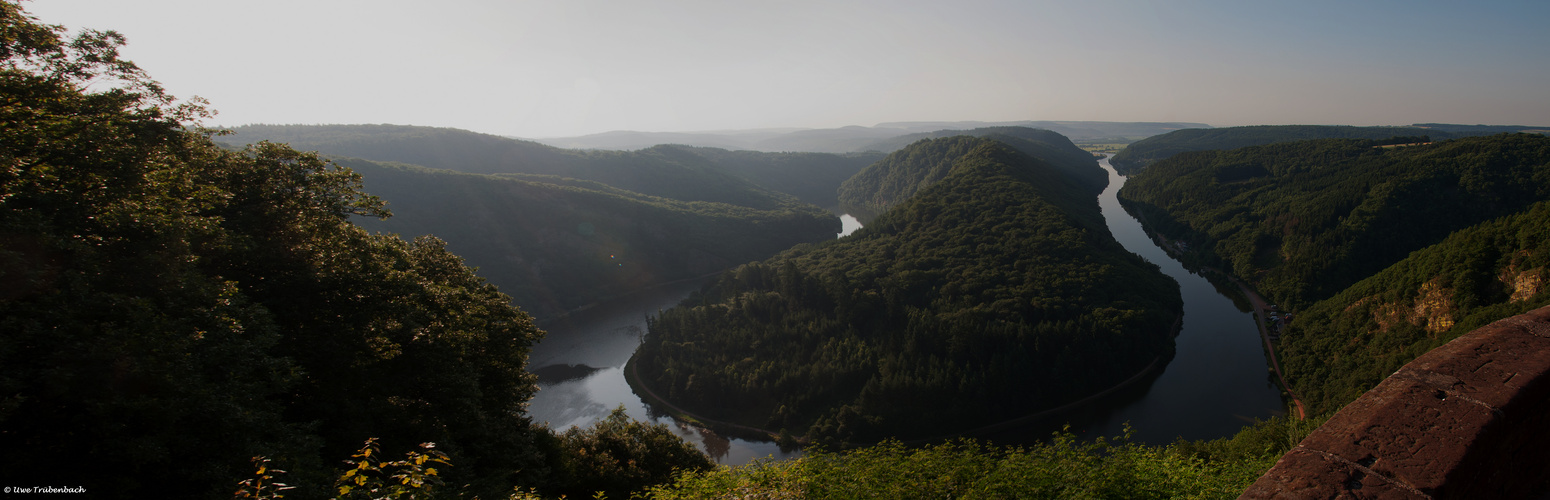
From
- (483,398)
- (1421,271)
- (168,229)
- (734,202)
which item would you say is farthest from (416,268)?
(734,202)

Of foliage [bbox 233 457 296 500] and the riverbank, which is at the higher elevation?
foliage [bbox 233 457 296 500]

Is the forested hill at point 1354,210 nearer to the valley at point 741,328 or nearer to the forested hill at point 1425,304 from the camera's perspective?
the valley at point 741,328

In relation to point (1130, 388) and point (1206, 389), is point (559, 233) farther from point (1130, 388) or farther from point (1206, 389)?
point (1206, 389)

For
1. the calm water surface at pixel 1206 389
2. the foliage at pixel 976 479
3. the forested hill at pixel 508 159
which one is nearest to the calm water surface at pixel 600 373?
the foliage at pixel 976 479

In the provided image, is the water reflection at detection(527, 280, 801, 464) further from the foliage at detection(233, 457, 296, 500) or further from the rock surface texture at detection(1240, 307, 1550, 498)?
the rock surface texture at detection(1240, 307, 1550, 498)

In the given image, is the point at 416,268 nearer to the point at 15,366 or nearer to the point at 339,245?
the point at 339,245

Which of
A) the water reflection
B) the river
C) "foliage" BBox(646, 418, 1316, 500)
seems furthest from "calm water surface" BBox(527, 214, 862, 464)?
"foliage" BBox(646, 418, 1316, 500)

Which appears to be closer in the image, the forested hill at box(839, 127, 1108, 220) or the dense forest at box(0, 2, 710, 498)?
the dense forest at box(0, 2, 710, 498)

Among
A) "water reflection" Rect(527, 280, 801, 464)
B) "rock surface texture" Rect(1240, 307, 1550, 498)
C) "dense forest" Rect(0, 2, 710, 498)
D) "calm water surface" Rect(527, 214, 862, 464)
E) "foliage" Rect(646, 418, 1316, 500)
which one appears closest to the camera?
"rock surface texture" Rect(1240, 307, 1550, 498)
